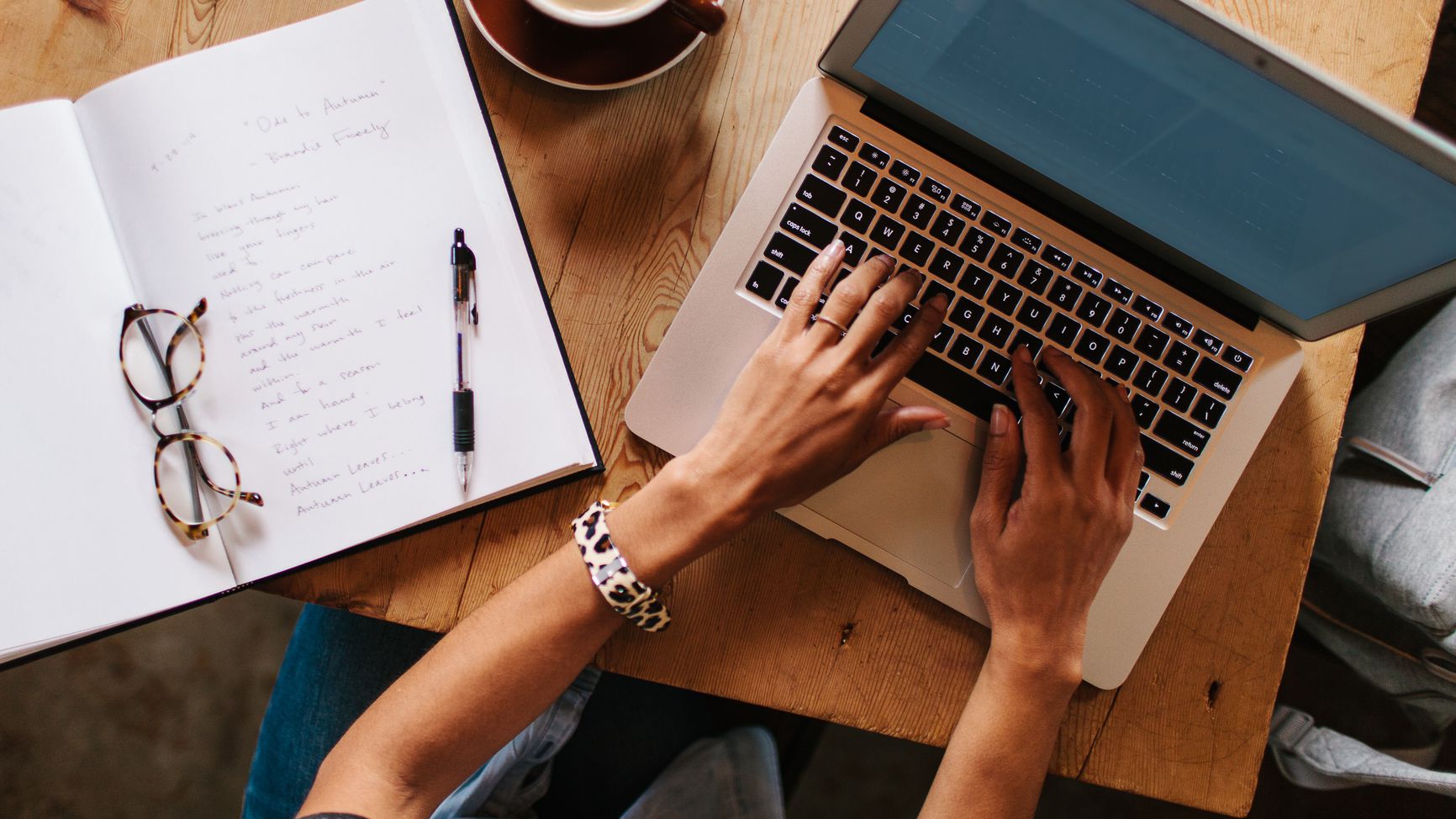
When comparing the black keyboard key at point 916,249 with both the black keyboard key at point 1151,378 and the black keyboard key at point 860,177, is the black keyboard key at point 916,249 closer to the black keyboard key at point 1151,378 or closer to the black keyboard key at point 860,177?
the black keyboard key at point 860,177

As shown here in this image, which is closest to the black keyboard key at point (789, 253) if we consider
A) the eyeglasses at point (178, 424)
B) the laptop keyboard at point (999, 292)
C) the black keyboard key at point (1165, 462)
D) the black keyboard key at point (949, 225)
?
the laptop keyboard at point (999, 292)

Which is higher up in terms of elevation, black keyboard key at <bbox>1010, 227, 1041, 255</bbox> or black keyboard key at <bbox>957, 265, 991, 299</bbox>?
black keyboard key at <bbox>1010, 227, 1041, 255</bbox>

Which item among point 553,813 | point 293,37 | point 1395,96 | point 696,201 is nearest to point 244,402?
point 293,37

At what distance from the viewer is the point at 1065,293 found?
65 centimetres

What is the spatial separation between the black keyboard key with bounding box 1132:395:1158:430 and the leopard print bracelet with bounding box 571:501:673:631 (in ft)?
1.37

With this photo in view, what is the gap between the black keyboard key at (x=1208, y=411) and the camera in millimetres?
656

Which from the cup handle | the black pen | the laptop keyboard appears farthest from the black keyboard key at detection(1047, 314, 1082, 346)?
the black pen

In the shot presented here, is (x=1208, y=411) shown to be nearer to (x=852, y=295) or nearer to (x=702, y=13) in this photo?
(x=852, y=295)

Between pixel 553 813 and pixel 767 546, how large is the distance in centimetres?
44

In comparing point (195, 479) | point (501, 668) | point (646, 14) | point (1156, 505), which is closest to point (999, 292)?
point (1156, 505)

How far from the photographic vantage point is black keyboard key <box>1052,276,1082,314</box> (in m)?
0.65

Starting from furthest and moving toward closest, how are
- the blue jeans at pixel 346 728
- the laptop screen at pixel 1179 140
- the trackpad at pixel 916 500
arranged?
the blue jeans at pixel 346 728
the trackpad at pixel 916 500
the laptop screen at pixel 1179 140

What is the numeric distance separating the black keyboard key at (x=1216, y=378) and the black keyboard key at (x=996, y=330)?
157 millimetres

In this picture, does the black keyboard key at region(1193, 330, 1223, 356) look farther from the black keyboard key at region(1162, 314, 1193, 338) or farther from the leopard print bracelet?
the leopard print bracelet
